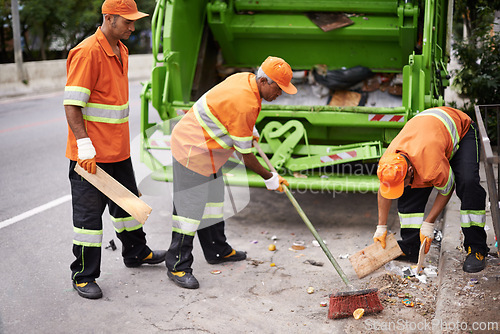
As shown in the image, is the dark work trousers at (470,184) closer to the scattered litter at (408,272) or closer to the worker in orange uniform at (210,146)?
the scattered litter at (408,272)

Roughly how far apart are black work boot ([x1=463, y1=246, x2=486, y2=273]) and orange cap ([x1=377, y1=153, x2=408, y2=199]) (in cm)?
75

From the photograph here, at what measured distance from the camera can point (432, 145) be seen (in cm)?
340

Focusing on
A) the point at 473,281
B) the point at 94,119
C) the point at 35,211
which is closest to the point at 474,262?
the point at 473,281

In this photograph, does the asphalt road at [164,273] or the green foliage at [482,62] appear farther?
the green foliage at [482,62]

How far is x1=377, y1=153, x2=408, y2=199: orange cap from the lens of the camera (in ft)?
10.7

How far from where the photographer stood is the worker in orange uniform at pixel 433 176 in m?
3.39

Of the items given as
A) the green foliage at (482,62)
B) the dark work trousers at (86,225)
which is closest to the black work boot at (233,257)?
the dark work trousers at (86,225)

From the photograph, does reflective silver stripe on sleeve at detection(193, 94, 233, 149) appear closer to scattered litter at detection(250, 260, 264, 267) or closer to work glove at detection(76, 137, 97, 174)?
work glove at detection(76, 137, 97, 174)

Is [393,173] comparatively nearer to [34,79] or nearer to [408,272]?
[408,272]

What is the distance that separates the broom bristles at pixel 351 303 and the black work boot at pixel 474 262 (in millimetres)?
715

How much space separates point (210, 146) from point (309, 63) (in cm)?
278

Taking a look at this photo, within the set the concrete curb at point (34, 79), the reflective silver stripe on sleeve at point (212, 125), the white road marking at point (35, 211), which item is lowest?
the concrete curb at point (34, 79)

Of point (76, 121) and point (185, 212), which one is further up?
point (76, 121)

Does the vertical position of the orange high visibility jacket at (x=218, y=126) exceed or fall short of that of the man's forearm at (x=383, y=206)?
it exceeds it
